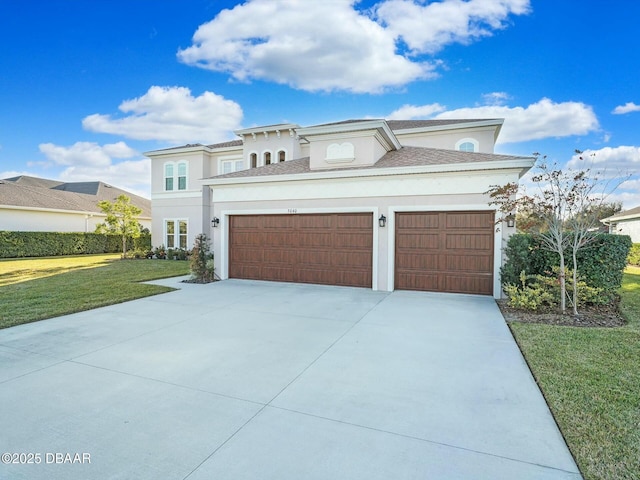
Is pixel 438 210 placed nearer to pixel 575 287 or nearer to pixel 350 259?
pixel 350 259

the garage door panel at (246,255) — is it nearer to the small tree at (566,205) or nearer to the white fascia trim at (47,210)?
the small tree at (566,205)

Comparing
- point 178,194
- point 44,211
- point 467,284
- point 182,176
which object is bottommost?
point 467,284

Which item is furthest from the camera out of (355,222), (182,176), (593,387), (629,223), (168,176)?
(629,223)

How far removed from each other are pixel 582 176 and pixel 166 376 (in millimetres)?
8731

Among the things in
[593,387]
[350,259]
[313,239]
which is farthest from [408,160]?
[593,387]

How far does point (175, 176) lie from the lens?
19.6 m

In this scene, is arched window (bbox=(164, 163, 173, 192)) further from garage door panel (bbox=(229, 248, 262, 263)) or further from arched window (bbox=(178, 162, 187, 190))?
garage door panel (bbox=(229, 248, 262, 263))

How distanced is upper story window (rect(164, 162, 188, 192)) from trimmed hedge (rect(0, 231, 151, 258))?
6.56 m

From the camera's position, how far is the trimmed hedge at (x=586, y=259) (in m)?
7.52

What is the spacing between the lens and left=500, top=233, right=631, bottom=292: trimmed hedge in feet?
24.7

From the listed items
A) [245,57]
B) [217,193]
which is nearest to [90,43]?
[245,57]

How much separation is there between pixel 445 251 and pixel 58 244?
23823 millimetres

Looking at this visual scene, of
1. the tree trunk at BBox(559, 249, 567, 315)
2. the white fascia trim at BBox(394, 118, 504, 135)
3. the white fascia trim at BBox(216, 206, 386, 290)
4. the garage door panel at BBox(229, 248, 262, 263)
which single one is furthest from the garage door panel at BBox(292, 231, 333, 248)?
the white fascia trim at BBox(394, 118, 504, 135)

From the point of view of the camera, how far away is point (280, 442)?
274 centimetres
